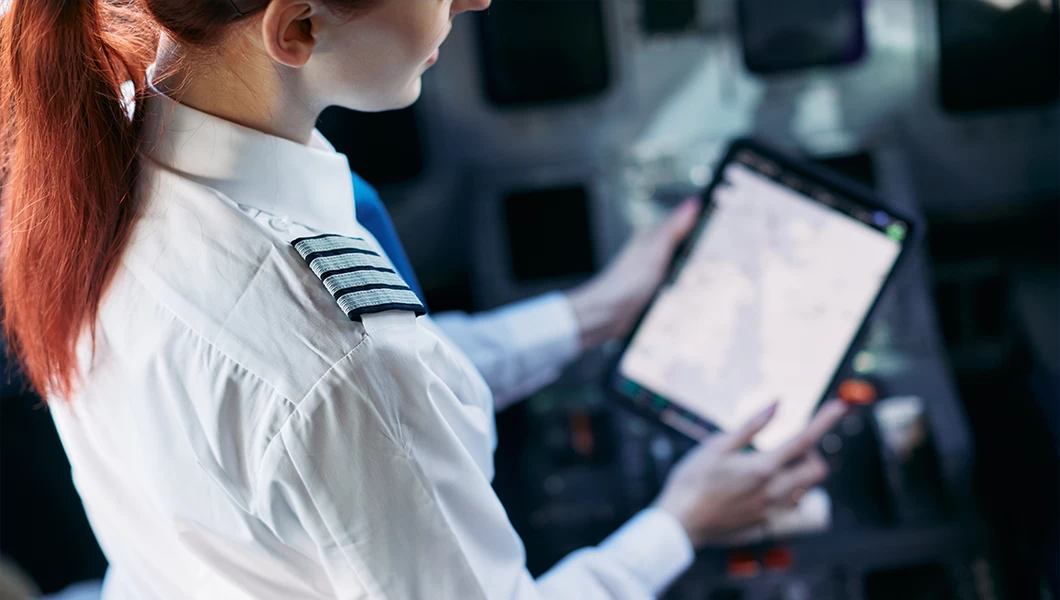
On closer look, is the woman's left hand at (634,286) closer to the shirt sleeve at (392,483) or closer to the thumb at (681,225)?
the thumb at (681,225)

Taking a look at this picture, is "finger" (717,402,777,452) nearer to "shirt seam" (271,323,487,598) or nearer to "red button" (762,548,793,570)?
"red button" (762,548,793,570)

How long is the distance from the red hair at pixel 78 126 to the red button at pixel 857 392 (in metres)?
1.05

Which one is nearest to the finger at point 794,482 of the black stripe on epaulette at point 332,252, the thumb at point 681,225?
the thumb at point 681,225

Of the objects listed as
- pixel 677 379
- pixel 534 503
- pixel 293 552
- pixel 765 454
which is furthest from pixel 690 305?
pixel 293 552

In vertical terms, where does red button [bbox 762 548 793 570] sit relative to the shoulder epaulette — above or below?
below

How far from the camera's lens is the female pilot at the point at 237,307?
71 cm

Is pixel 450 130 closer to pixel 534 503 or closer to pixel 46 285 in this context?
pixel 534 503

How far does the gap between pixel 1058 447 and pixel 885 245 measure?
0.41 m

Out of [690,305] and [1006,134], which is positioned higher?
[1006,134]

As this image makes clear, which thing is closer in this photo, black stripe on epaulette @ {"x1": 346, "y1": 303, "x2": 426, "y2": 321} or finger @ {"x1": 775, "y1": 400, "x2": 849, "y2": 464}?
black stripe on epaulette @ {"x1": 346, "y1": 303, "x2": 426, "y2": 321}

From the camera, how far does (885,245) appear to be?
4.37ft

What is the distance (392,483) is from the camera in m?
0.74

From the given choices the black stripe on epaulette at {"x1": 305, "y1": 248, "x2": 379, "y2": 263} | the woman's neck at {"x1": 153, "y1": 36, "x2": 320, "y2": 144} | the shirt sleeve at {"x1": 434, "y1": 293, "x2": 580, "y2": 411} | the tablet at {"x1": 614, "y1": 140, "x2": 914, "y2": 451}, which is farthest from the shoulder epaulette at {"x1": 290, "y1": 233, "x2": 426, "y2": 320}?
the tablet at {"x1": 614, "y1": 140, "x2": 914, "y2": 451}

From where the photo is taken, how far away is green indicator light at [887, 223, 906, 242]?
4.34 feet
